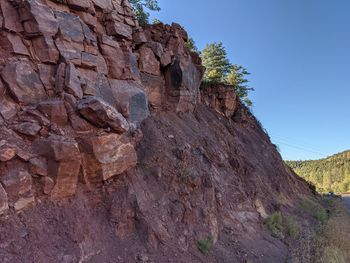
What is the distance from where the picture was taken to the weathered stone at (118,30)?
10.2m

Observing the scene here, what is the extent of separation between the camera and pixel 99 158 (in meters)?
7.05

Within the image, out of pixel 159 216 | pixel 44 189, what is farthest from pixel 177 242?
pixel 44 189

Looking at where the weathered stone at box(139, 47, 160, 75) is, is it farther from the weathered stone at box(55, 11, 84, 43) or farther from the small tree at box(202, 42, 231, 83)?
the small tree at box(202, 42, 231, 83)

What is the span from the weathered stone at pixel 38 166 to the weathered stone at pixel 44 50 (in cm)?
260

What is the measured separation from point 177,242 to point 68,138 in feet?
11.4

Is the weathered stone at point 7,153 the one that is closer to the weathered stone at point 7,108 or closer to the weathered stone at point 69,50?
the weathered stone at point 7,108

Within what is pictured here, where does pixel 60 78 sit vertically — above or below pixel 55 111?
above

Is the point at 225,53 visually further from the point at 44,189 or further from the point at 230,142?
the point at 44,189

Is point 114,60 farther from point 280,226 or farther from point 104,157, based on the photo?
point 280,226

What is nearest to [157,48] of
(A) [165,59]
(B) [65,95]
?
→ (A) [165,59]

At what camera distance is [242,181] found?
14.1 m

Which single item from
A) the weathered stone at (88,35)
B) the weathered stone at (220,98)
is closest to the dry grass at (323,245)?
the weathered stone at (220,98)

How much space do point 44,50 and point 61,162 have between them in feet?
9.49

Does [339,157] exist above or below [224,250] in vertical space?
above
